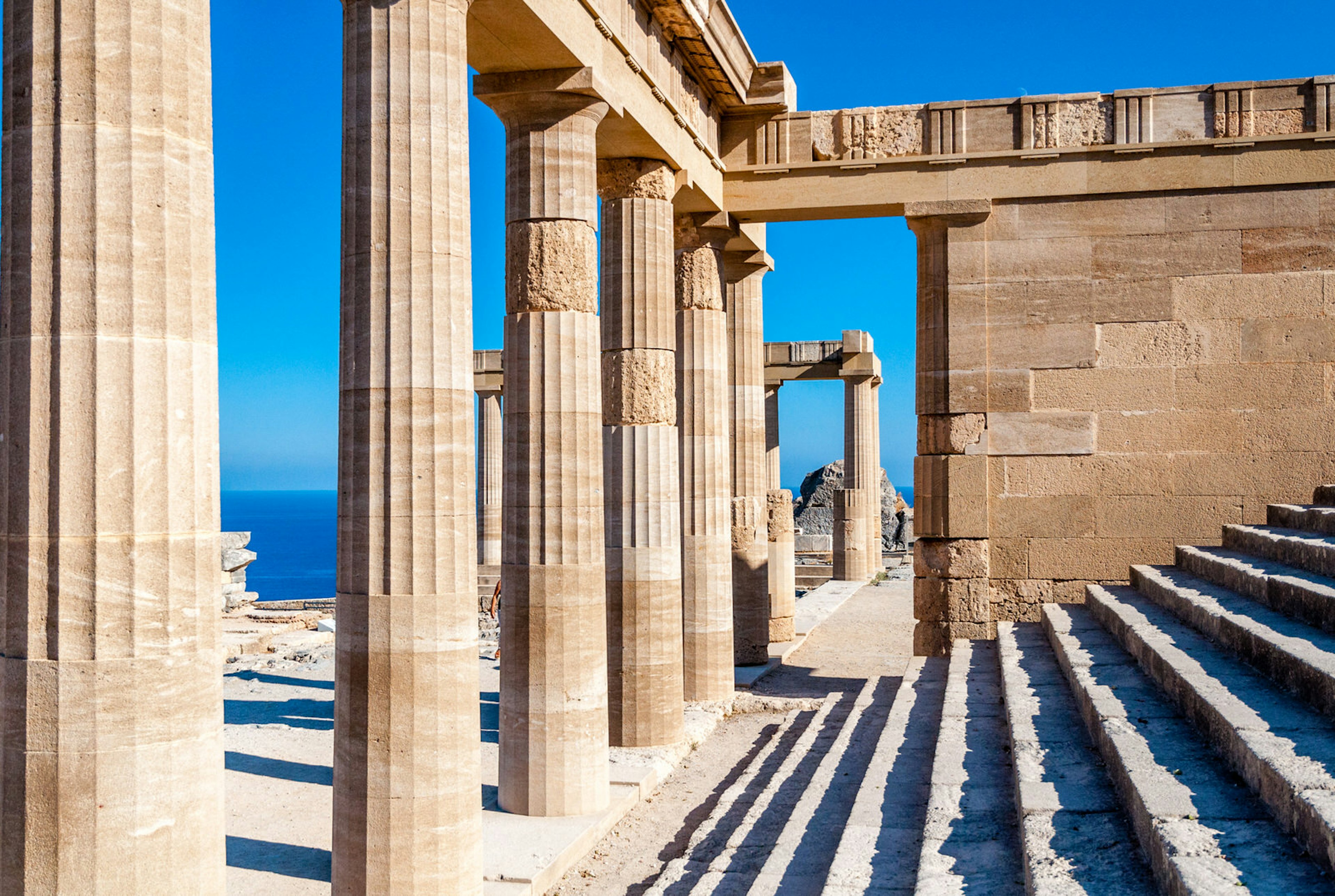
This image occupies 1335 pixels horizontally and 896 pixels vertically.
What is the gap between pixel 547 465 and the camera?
33.0 feet

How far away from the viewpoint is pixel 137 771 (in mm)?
5109

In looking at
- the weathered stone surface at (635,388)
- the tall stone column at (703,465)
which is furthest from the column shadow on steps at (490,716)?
the weathered stone surface at (635,388)

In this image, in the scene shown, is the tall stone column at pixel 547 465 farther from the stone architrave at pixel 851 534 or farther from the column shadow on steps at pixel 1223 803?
the stone architrave at pixel 851 534

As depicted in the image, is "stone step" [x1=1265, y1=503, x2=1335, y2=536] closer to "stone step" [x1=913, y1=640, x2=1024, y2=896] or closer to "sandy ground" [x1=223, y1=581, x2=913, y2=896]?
"stone step" [x1=913, y1=640, x2=1024, y2=896]

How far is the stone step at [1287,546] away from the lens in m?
8.19

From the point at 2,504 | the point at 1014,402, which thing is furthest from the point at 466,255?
the point at 1014,402

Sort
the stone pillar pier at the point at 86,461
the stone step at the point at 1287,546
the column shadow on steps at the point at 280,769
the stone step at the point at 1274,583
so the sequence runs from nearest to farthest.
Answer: the stone pillar pier at the point at 86,461
the stone step at the point at 1274,583
the stone step at the point at 1287,546
the column shadow on steps at the point at 280,769

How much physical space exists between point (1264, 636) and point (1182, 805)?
216cm

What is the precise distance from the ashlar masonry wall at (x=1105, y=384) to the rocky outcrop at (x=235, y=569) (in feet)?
67.9

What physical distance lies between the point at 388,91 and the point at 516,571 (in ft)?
14.6

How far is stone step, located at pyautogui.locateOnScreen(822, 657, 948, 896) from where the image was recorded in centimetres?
661

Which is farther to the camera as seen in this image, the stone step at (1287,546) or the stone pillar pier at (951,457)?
the stone pillar pier at (951,457)

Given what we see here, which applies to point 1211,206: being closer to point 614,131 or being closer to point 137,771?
point 614,131

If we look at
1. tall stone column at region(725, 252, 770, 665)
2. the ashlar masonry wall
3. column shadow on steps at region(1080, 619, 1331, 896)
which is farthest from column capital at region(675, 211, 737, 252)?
column shadow on steps at region(1080, 619, 1331, 896)
